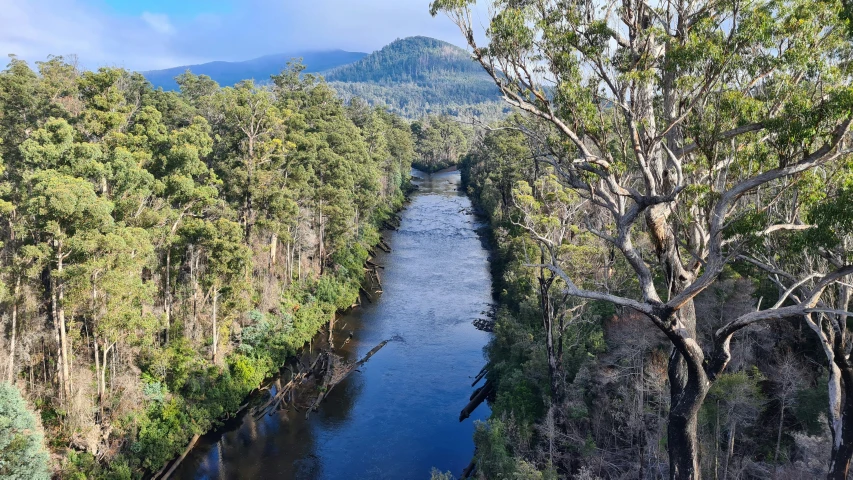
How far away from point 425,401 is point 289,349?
802 cm

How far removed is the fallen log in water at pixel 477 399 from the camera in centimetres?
2362

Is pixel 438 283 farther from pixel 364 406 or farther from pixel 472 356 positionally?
pixel 364 406

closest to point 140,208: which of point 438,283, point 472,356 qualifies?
point 472,356

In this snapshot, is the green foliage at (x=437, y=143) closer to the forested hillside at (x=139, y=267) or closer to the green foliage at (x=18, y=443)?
the forested hillside at (x=139, y=267)

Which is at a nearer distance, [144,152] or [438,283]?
[144,152]

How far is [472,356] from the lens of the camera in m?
29.1

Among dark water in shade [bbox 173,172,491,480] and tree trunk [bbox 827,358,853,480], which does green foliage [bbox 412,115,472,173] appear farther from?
tree trunk [bbox 827,358,853,480]

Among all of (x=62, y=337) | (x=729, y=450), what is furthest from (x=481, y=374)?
(x=62, y=337)

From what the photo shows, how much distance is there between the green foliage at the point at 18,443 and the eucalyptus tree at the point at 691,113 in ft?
44.7

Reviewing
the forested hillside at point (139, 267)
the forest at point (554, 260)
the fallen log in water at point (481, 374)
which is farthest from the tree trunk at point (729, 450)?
the forested hillside at point (139, 267)

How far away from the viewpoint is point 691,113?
9.80 metres

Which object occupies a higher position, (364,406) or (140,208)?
(140,208)

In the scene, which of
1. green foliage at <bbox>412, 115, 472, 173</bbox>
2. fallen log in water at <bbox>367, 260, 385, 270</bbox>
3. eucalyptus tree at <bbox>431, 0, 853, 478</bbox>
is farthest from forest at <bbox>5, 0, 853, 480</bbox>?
green foliage at <bbox>412, 115, 472, 173</bbox>

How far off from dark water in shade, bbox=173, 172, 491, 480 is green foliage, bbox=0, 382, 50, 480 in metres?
6.14
